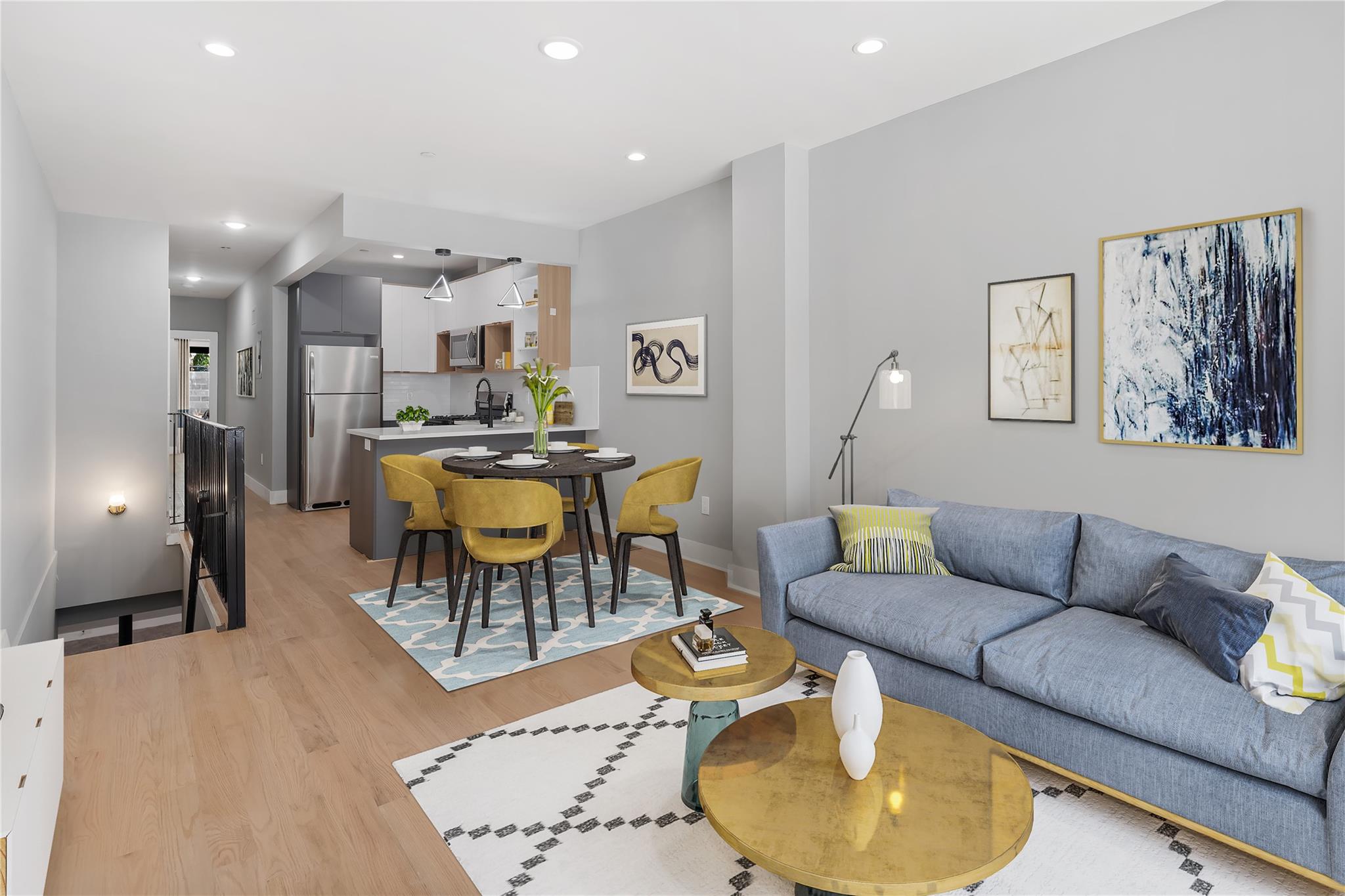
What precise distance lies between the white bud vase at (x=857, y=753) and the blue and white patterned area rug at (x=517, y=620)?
1884 millimetres

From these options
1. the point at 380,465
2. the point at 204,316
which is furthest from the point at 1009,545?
the point at 204,316

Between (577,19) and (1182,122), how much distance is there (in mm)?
2309

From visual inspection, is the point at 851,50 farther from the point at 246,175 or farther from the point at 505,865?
the point at 246,175

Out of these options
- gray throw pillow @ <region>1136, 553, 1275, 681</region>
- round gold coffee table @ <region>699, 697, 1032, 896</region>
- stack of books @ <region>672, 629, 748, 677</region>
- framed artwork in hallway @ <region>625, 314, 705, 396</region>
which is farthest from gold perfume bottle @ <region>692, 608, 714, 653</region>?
framed artwork in hallway @ <region>625, 314, 705, 396</region>

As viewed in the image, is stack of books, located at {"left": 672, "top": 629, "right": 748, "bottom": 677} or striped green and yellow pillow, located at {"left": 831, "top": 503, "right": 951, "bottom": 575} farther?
striped green and yellow pillow, located at {"left": 831, "top": 503, "right": 951, "bottom": 575}

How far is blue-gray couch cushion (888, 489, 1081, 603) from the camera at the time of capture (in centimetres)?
275

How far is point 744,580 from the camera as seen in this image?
14.4 feet

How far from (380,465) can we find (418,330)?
346 cm

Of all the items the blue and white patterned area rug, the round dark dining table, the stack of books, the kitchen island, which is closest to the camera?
the stack of books

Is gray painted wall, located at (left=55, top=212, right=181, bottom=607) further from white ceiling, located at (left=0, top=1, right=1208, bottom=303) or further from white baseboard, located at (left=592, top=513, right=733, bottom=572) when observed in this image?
white baseboard, located at (left=592, top=513, right=733, bottom=572)

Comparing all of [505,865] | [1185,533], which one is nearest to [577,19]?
[505,865]

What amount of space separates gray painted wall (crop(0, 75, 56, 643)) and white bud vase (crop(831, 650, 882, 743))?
375 centimetres

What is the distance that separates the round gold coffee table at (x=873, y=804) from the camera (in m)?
1.33

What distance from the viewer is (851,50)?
2.96 m
